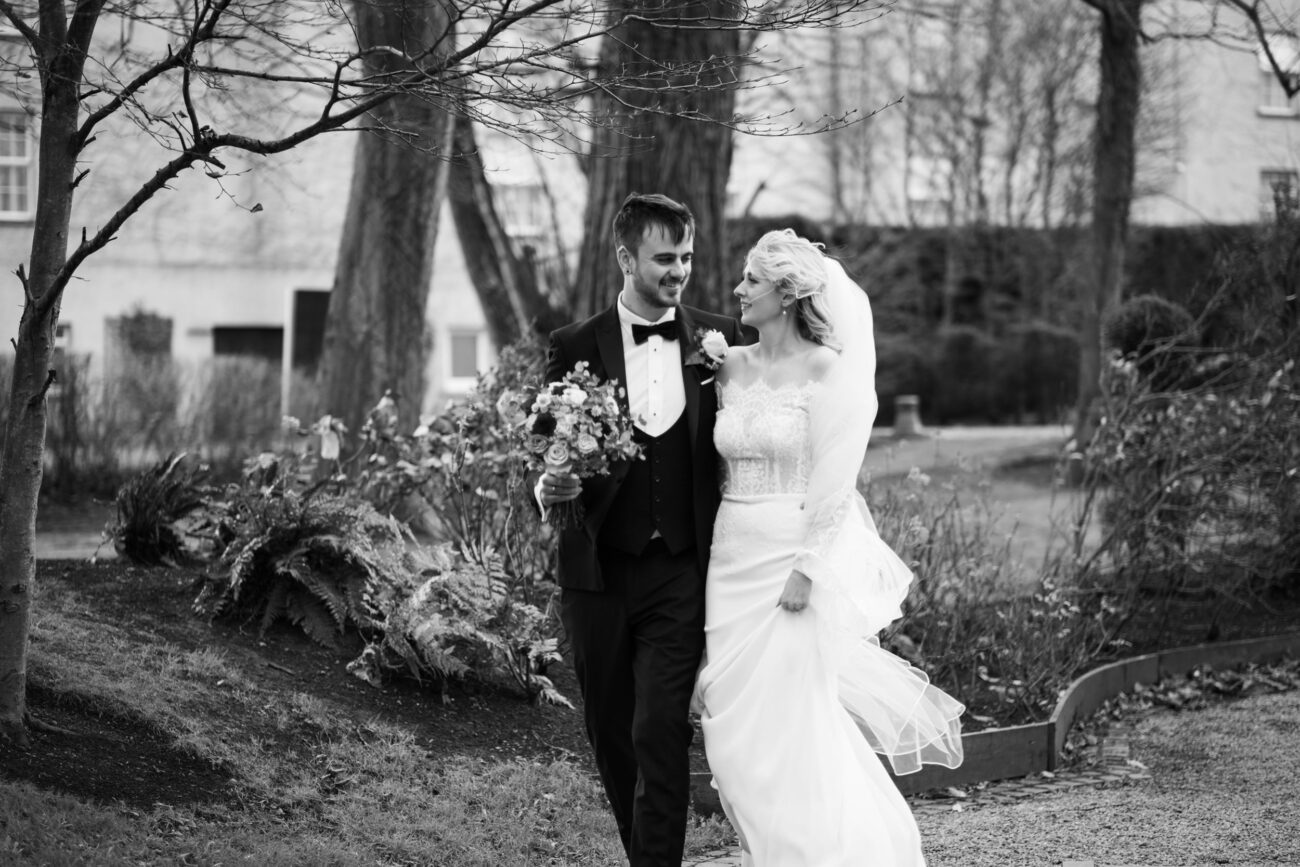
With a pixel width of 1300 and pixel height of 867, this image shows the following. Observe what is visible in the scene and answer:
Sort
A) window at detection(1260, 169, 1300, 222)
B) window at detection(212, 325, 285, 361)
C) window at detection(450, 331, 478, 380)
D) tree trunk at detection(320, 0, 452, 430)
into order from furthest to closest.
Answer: window at detection(450, 331, 478, 380) < window at detection(212, 325, 285, 361) < tree trunk at detection(320, 0, 452, 430) < window at detection(1260, 169, 1300, 222)

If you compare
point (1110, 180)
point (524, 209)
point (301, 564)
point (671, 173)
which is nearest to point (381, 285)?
point (671, 173)

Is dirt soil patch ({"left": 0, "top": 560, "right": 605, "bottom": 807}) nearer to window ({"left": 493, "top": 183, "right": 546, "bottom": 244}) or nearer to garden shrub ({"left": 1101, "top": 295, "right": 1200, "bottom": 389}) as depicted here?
garden shrub ({"left": 1101, "top": 295, "right": 1200, "bottom": 389})

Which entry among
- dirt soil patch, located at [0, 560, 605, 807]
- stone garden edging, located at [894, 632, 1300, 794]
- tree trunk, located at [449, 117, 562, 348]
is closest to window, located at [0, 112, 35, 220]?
tree trunk, located at [449, 117, 562, 348]

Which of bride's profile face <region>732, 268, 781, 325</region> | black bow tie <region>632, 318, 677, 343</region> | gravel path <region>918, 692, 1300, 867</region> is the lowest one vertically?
gravel path <region>918, 692, 1300, 867</region>

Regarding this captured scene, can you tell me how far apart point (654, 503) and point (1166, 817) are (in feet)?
9.30

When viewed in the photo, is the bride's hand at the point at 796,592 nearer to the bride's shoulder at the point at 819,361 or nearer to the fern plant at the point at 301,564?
the bride's shoulder at the point at 819,361

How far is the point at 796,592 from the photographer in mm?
4547

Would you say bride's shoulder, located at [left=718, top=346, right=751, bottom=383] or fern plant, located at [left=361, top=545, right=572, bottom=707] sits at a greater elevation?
bride's shoulder, located at [left=718, top=346, right=751, bottom=383]

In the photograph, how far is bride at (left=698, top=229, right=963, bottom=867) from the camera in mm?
4504

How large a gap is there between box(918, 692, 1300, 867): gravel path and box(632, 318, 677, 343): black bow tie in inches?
86.9

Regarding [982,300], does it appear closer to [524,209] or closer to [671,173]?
[524,209]

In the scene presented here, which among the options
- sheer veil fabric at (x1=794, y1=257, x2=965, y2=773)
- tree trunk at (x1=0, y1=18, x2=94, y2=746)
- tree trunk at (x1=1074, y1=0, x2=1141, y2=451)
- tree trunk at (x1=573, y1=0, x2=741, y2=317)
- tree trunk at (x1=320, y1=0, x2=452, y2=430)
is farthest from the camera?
tree trunk at (x1=1074, y1=0, x2=1141, y2=451)

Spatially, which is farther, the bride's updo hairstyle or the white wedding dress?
the bride's updo hairstyle

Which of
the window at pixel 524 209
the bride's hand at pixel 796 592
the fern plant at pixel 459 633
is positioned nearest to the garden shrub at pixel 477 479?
the fern plant at pixel 459 633
